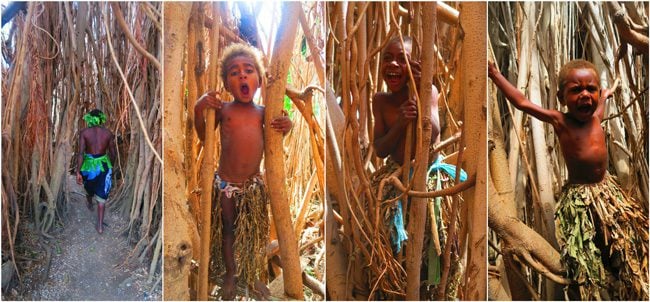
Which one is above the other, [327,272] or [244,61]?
[244,61]

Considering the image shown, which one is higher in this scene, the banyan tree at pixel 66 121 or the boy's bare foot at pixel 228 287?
the banyan tree at pixel 66 121

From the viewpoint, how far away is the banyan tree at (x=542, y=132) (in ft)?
5.86

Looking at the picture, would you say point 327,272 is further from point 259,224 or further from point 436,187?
point 436,187

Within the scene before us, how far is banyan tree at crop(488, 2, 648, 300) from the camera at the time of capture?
1787 millimetres

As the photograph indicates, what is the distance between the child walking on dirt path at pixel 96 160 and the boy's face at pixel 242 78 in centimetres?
41

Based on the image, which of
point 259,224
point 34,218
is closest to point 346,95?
point 259,224

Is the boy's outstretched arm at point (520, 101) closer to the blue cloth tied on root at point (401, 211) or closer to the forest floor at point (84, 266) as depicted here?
the blue cloth tied on root at point (401, 211)

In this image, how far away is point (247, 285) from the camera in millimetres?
1865

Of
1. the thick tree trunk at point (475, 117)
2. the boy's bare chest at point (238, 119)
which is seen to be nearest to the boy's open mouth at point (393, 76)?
the thick tree trunk at point (475, 117)

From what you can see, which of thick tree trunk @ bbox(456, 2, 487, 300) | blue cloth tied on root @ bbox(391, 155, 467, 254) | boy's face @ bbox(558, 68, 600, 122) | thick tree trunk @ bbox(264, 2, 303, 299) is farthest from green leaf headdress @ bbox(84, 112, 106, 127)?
boy's face @ bbox(558, 68, 600, 122)

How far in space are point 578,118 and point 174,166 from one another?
47.4 inches

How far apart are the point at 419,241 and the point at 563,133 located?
53 centimetres

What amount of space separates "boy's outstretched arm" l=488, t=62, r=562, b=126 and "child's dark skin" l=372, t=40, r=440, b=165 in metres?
0.18

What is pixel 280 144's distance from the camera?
72.0 inches
